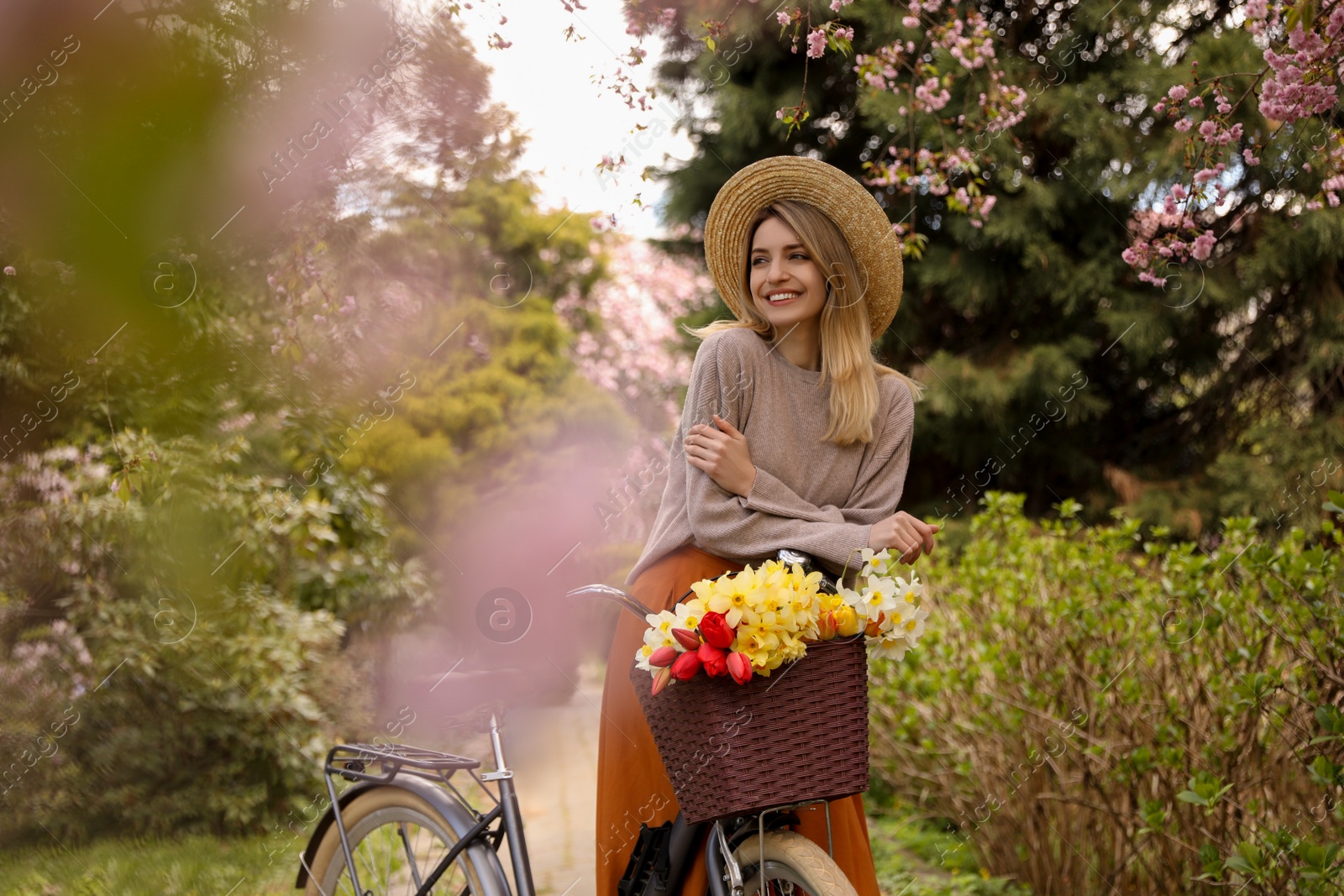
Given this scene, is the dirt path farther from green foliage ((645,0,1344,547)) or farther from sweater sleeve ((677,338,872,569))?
green foliage ((645,0,1344,547))

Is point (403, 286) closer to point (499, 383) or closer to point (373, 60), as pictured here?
point (499, 383)

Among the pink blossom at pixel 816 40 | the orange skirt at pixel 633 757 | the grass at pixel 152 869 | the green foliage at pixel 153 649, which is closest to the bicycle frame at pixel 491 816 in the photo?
the orange skirt at pixel 633 757

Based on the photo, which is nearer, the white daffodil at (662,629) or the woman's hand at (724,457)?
the white daffodil at (662,629)

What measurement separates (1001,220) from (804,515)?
4.21m

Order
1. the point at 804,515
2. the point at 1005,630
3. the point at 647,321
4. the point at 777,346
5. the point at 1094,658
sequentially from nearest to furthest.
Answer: the point at 804,515 → the point at 777,346 → the point at 1094,658 → the point at 1005,630 → the point at 647,321

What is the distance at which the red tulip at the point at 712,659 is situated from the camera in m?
1.30

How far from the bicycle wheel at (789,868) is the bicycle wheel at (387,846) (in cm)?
45

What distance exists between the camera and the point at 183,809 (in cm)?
391

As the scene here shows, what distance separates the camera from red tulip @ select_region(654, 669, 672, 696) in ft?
4.41

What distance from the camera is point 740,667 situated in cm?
127

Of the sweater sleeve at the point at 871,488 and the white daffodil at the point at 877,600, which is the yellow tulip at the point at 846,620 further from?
the sweater sleeve at the point at 871,488

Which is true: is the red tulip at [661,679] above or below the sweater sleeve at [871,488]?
below

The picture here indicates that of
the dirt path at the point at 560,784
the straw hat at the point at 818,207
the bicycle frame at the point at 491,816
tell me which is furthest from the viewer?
the dirt path at the point at 560,784

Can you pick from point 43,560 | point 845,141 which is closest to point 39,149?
point 43,560
